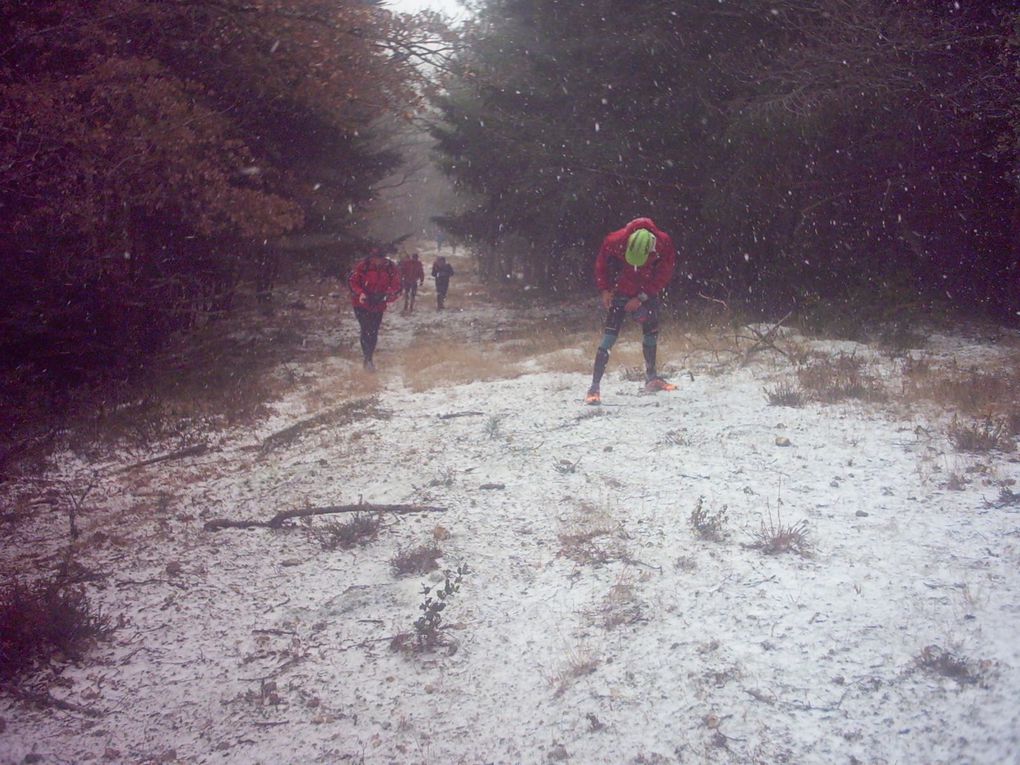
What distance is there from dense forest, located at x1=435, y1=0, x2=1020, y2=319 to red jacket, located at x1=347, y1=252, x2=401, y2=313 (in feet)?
11.5

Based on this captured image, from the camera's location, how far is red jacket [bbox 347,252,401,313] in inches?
472

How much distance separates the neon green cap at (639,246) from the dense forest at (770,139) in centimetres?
300

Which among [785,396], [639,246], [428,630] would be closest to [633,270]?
[639,246]

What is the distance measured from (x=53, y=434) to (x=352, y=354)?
23.7 feet

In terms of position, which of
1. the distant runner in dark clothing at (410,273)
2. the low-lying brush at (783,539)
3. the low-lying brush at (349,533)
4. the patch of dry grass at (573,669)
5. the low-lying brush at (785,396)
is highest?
the distant runner in dark clothing at (410,273)

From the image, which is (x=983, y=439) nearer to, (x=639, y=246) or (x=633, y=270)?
(x=639, y=246)

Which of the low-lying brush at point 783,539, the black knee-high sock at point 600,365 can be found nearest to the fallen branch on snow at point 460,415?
the black knee-high sock at point 600,365

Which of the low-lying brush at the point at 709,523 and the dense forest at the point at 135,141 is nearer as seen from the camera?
the low-lying brush at the point at 709,523

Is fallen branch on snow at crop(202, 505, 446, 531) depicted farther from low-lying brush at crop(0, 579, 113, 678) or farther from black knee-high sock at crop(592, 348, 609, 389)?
black knee-high sock at crop(592, 348, 609, 389)

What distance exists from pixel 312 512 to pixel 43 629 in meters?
Answer: 2.03

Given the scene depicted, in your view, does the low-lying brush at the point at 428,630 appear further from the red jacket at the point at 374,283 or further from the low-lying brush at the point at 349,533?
the red jacket at the point at 374,283

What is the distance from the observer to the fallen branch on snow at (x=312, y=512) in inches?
226

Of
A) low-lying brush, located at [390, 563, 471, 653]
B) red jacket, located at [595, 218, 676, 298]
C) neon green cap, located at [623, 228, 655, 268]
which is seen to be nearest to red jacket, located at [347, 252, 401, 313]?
red jacket, located at [595, 218, 676, 298]

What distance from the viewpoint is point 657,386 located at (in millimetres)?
8688
